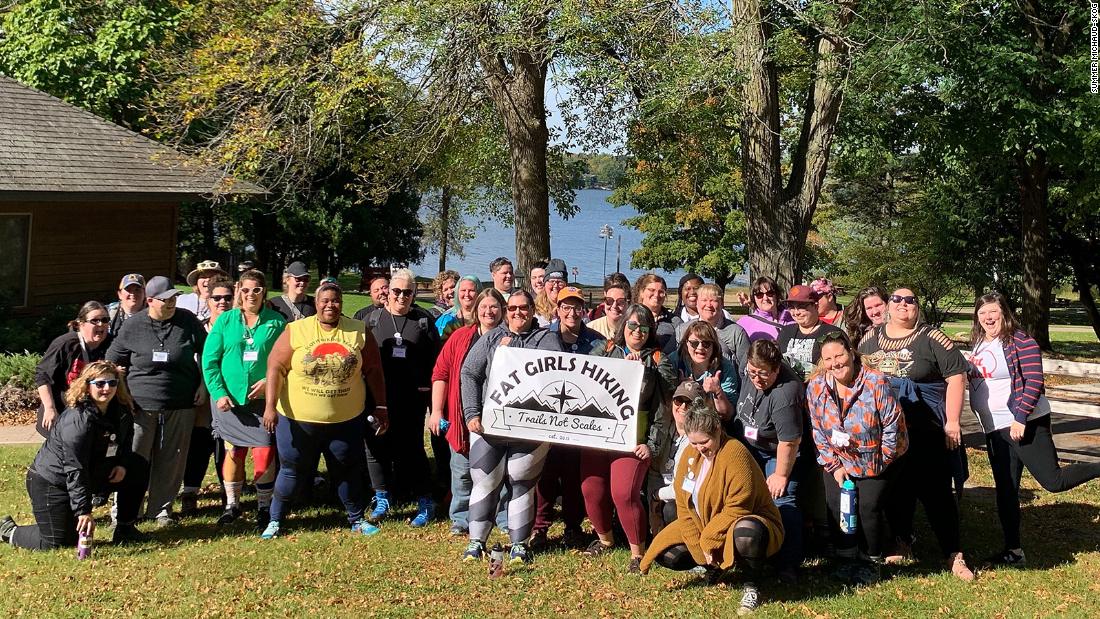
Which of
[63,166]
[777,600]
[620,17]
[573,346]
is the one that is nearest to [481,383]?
[573,346]

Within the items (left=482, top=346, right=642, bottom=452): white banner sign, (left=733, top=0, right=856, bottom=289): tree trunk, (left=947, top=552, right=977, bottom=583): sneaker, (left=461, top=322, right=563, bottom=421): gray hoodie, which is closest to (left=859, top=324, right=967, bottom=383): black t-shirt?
(left=947, top=552, right=977, bottom=583): sneaker

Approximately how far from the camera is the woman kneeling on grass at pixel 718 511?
6.24m

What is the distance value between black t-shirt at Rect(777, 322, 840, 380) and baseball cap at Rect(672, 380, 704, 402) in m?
1.32

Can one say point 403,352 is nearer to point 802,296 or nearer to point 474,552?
point 474,552

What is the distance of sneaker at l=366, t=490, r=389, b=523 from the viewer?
330 inches

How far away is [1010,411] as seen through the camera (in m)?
7.23

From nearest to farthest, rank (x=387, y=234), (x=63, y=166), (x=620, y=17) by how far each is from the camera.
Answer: (x=620, y=17)
(x=63, y=166)
(x=387, y=234)

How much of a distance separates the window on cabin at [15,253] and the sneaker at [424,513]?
11.5 metres

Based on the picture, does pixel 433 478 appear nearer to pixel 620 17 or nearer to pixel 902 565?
pixel 902 565

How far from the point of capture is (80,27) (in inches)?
1097

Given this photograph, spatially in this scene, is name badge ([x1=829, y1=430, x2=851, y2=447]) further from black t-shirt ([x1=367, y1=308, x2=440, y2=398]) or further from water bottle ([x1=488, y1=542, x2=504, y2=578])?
black t-shirt ([x1=367, y1=308, x2=440, y2=398])

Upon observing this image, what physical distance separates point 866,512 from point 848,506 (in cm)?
13

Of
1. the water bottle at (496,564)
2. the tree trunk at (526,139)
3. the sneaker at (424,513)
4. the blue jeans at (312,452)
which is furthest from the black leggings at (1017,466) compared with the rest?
the tree trunk at (526,139)

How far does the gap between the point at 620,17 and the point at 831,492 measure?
9244 mm
